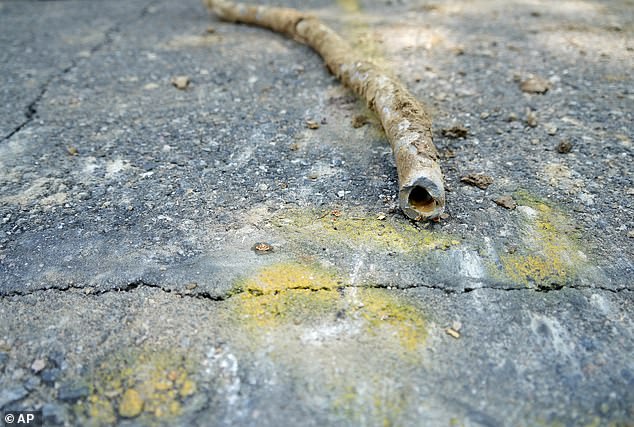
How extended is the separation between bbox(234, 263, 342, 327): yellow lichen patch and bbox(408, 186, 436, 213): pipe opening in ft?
1.62

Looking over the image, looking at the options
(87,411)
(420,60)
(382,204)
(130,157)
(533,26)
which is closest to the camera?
(87,411)

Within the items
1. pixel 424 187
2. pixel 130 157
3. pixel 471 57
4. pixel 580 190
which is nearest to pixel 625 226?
pixel 580 190

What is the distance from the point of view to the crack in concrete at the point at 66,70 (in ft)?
9.62

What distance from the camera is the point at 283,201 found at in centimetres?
229

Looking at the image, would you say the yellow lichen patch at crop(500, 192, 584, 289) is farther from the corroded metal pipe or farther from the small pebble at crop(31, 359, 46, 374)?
the small pebble at crop(31, 359, 46, 374)

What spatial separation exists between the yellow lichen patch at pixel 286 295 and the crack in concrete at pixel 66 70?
185 cm

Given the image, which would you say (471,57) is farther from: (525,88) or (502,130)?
(502,130)

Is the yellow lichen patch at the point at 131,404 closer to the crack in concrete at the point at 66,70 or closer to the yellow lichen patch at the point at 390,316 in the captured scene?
the yellow lichen patch at the point at 390,316

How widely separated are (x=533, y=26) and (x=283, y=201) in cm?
281

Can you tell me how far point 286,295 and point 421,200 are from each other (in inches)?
28.6

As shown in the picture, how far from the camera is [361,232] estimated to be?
82.7 inches

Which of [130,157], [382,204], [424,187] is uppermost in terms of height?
[424,187]

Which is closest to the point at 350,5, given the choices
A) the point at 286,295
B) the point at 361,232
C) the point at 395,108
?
the point at 395,108

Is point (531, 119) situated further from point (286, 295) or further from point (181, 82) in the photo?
point (181, 82)
